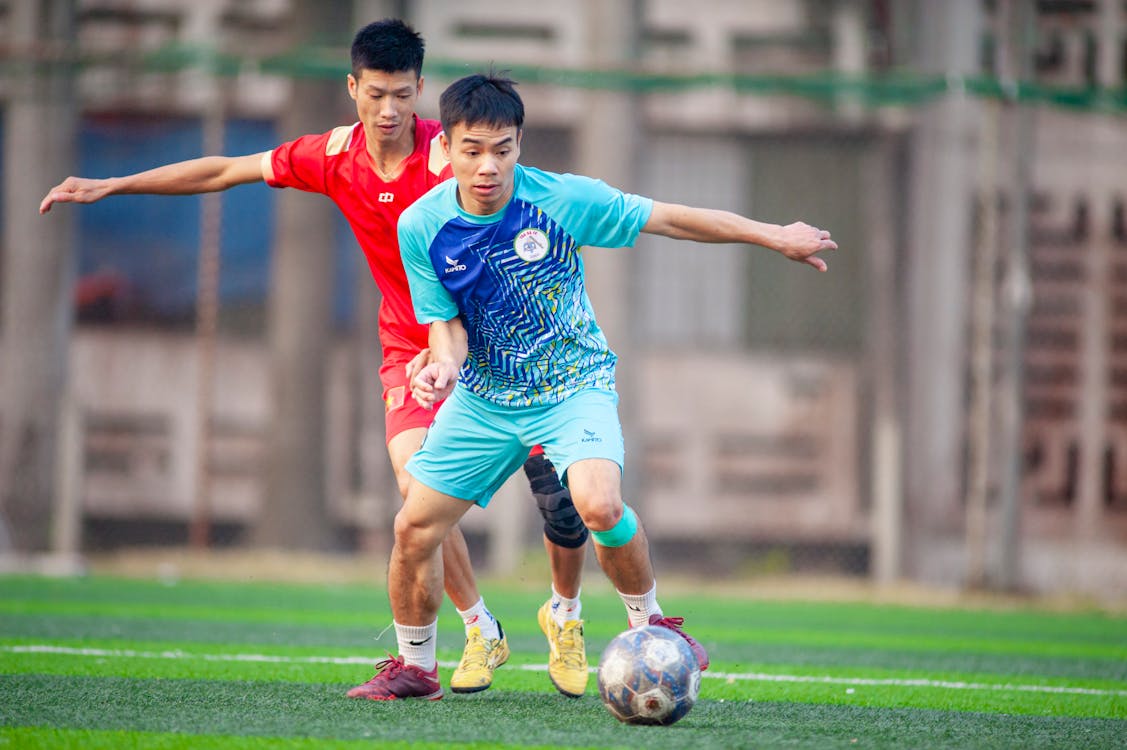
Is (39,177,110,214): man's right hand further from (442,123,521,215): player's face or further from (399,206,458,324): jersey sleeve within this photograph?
(442,123,521,215): player's face

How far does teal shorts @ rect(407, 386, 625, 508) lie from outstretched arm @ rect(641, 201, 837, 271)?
0.60 meters

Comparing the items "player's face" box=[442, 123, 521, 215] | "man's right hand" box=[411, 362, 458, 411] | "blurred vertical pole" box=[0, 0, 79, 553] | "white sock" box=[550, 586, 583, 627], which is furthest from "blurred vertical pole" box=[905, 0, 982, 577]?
"man's right hand" box=[411, 362, 458, 411]

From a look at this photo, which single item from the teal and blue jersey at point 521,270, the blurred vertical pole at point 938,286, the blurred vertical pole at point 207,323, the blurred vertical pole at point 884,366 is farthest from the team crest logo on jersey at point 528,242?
the blurred vertical pole at point 938,286

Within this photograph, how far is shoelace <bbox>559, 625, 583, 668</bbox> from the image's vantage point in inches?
202

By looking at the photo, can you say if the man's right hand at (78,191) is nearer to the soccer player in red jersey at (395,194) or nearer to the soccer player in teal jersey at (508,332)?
the soccer player in red jersey at (395,194)

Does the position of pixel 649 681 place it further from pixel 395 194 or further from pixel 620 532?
pixel 395 194

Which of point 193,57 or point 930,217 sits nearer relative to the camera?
point 193,57

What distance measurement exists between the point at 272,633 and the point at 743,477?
6412mm

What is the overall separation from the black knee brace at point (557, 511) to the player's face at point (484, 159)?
1032 mm

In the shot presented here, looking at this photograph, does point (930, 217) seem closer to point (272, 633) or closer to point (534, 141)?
point (534, 141)

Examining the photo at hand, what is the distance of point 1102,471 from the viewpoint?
12.0 m

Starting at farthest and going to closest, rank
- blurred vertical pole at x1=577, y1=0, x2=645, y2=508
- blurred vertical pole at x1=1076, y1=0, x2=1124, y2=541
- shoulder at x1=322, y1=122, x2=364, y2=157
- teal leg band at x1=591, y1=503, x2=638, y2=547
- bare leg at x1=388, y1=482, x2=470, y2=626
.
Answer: blurred vertical pole at x1=1076, y1=0, x2=1124, y2=541 → blurred vertical pole at x1=577, y1=0, x2=645, y2=508 → shoulder at x1=322, y1=122, x2=364, y2=157 → bare leg at x1=388, y1=482, x2=470, y2=626 → teal leg band at x1=591, y1=503, x2=638, y2=547

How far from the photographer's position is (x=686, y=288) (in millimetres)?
13633

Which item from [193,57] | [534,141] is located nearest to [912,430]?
[534,141]
